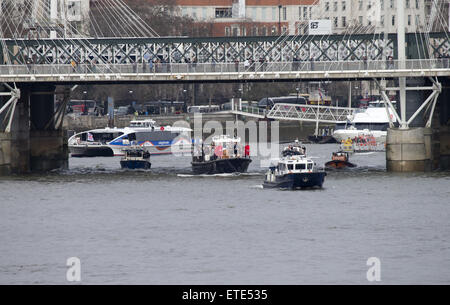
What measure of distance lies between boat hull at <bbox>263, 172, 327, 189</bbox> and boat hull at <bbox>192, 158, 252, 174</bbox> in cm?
1299

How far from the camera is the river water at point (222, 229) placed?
55031mm

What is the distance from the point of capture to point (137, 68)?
99562 millimetres

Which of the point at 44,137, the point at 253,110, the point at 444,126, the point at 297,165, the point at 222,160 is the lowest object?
the point at 222,160

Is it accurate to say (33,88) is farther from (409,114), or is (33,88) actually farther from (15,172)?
(409,114)

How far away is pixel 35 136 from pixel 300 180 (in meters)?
32.0

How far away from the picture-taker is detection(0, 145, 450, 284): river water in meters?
55.0

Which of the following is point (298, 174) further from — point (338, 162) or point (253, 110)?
point (253, 110)

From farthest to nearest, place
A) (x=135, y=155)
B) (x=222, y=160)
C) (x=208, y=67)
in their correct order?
(x=135, y=155), (x=208, y=67), (x=222, y=160)

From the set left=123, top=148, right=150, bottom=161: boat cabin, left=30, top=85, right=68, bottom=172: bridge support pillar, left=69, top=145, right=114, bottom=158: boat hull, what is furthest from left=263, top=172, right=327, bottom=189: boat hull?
left=69, top=145, right=114, bottom=158: boat hull

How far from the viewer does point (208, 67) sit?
4237 inches

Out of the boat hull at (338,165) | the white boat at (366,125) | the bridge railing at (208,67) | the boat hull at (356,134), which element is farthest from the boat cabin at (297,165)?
the white boat at (366,125)

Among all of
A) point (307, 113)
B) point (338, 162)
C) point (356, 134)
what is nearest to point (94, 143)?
point (356, 134)

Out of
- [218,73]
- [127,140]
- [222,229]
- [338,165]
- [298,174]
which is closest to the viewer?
[222,229]

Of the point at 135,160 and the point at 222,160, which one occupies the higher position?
the point at 222,160
